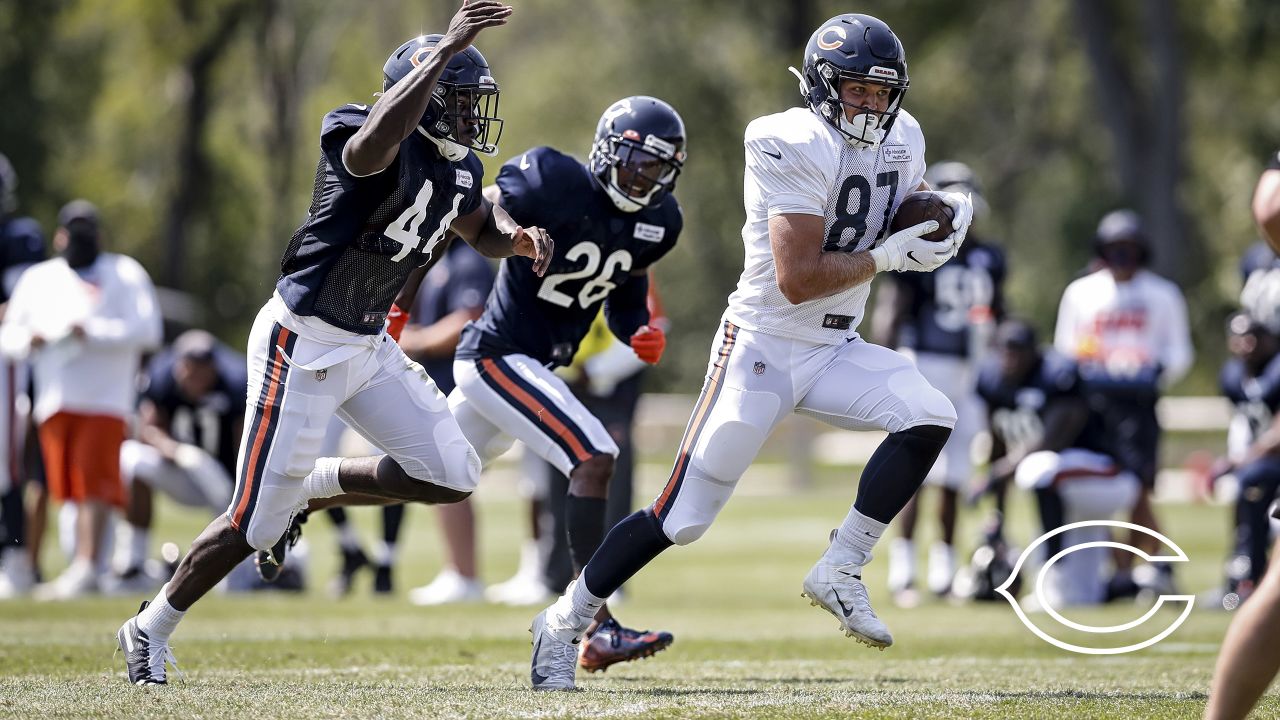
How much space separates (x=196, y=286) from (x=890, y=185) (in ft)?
99.8

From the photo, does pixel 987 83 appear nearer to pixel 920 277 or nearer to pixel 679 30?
pixel 679 30

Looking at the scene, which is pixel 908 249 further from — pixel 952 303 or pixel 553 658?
pixel 952 303

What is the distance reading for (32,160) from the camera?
29.2 metres

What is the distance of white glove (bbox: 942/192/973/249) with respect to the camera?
5520 mm

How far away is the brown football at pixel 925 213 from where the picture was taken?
552 centimetres

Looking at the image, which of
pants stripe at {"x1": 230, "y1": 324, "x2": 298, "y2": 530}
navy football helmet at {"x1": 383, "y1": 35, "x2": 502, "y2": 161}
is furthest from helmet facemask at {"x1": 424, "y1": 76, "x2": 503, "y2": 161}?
pants stripe at {"x1": 230, "y1": 324, "x2": 298, "y2": 530}

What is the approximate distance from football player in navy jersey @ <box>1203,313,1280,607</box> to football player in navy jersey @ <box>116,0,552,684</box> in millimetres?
5470

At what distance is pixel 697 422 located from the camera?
560 centimetres

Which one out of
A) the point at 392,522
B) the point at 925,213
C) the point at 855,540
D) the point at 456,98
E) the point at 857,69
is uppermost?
the point at 857,69

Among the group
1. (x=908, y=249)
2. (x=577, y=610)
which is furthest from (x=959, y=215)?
(x=577, y=610)

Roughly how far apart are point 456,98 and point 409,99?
50 centimetres

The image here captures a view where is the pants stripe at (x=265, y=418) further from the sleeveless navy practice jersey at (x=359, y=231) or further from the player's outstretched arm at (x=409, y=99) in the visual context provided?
the player's outstretched arm at (x=409, y=99)

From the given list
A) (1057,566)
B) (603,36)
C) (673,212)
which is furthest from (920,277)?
(603,36)

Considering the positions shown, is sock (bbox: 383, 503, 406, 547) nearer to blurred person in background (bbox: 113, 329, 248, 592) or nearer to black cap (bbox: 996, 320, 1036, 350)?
blurred person in background (bbox: 113, 329, 248, 592)
